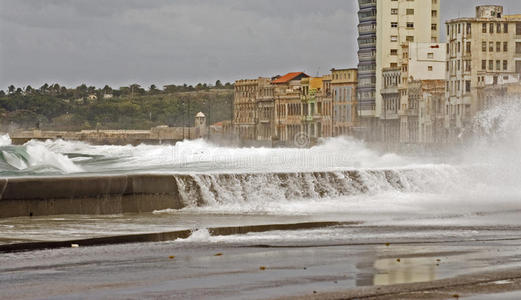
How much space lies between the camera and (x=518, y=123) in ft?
242

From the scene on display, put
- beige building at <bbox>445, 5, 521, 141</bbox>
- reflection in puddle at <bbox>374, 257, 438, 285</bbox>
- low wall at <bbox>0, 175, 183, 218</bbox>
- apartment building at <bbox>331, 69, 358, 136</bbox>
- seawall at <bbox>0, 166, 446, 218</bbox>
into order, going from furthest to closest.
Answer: apartment building at <bbox>331, 69, 358, 136</bbox> → beige building at <bbox>445, 5, 521, 141</bbox> → seawall at <bbox>0, 166, 446, 218</bbox> → low wall at <bbox>0, 175, 183, 218</bbox> → reflection in puddle at <bbox>374, 257, 438, 285</bbox>

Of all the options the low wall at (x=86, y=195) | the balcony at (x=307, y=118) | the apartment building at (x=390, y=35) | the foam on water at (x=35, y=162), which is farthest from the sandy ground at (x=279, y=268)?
the balcony at (x=307, y=118)

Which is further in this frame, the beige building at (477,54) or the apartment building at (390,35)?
the apartment building at (390,35)

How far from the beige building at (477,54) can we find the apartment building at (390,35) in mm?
31740

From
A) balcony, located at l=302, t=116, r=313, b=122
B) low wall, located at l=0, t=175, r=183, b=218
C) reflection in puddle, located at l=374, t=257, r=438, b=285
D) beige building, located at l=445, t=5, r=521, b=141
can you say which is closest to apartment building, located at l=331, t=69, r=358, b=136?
balcony, located at l=302, t=116, r=313, b=122

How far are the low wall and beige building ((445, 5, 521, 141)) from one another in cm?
8892

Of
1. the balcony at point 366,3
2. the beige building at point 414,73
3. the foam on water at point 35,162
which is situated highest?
the balcony at point 366,3

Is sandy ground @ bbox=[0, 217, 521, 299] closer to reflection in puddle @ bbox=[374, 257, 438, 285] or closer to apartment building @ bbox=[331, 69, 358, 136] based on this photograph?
reflection in puddle @ bbox=[374, 257, 438, 285]

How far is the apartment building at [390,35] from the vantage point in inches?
6014

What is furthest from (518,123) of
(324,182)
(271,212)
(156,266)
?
(156,266)

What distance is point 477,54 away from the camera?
117 meters

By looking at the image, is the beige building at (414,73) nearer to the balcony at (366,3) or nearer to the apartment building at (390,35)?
the apartment building at (390,35)

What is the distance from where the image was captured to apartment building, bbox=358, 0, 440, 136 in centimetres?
15275

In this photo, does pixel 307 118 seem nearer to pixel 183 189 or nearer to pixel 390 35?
pixel 390 35
